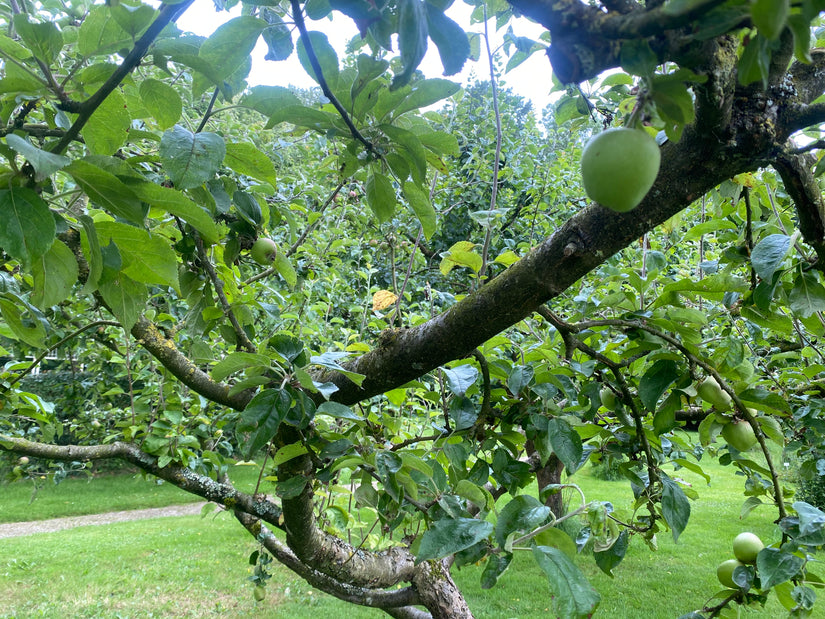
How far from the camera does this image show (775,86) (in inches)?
33.9

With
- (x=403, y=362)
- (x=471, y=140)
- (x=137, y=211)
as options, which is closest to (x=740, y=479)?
(x=471, y=140)

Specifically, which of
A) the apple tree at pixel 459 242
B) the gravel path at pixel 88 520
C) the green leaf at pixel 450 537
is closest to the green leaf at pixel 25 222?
the apple tree at pixel 459 242

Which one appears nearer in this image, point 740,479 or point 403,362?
point 403,362

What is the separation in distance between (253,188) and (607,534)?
1348 mm

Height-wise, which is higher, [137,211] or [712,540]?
[137,211]

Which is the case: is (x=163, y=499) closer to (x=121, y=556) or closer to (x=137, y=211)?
(x=121, y=556)

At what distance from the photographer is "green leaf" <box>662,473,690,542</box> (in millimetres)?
1282

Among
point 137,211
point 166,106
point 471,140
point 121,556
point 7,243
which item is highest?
point 471,140

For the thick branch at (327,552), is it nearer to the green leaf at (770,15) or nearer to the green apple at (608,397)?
the green apple at (608,397)

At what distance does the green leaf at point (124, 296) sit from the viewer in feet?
3.49

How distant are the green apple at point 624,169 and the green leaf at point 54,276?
0.90 m

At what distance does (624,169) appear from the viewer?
638 millimetres

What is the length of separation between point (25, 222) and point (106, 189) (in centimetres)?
12

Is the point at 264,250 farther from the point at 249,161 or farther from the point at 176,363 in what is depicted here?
the point at 176,363
